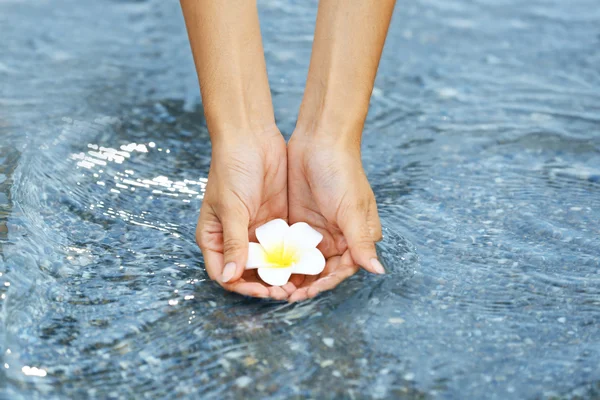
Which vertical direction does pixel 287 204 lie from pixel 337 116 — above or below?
below

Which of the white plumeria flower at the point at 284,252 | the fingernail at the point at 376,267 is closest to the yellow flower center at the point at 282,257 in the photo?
the white plumeria flower at the point at 284,252

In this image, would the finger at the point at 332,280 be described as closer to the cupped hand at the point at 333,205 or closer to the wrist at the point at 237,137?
the cupped hand at the point at 333,205

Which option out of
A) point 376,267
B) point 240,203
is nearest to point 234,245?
point 240,203

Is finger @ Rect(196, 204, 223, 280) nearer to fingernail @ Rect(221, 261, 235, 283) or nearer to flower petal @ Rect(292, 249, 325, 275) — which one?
fingernail @ Rect(221, 261, 235, 283)

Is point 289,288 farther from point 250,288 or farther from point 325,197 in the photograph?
point 325,197

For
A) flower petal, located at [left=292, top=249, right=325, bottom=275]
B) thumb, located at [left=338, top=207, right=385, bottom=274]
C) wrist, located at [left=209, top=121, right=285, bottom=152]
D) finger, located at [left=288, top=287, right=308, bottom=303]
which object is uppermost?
wrist, located at [left=209, top=121, right=285, bottom=152]

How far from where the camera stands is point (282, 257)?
2.51 metres

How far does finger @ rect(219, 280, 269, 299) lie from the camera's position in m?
2.43

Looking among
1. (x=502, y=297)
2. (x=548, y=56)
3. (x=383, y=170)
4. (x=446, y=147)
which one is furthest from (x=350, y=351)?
(x=548, y=56)

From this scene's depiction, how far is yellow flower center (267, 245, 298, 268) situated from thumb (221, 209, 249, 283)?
0.40 ft

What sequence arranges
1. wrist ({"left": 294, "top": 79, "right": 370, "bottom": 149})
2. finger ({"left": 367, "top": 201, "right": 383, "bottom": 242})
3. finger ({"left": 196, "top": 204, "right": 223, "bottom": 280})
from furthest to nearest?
wrist ({"left": 294, "top": 79, "right": 370, "bottom": 149})
finger ({"left": 367, "top": 201, "right": 383, "bottom": 242})
finger ({"left": 196, "top": 204, "right": 223, "bottom": 280})

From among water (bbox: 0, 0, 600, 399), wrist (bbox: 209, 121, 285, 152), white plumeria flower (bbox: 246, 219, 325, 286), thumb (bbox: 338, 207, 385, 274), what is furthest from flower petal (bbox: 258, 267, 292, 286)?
wrist (bbox: 209, 121, 285, 152)

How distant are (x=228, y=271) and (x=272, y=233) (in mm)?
273

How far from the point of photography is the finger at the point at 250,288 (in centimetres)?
243
